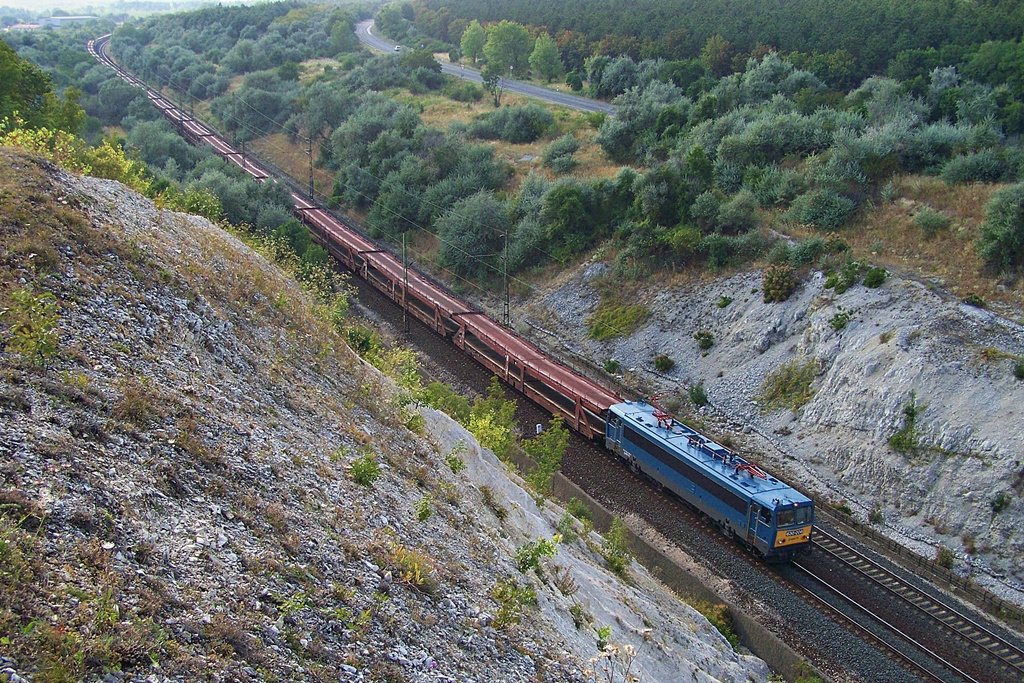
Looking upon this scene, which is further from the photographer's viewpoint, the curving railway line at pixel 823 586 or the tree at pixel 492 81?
the tree at pixel 492 81

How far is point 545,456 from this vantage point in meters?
22.6

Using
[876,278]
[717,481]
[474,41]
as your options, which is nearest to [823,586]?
[717,481]

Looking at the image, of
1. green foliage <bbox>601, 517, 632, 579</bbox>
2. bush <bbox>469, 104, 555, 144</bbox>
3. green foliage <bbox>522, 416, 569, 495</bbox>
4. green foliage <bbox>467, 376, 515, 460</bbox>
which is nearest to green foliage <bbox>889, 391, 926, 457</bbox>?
green foliage <bbox>601, 517, 632, 579</bbox>

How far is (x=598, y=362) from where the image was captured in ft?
115

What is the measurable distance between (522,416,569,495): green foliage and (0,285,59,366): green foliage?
1270 cm

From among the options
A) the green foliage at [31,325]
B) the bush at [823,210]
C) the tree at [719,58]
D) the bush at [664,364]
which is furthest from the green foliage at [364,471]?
the tree at [719,58]

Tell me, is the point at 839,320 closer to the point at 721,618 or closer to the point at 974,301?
the point at 974,301

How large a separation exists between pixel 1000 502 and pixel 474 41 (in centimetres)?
7537

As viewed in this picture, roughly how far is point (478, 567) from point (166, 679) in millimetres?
5719

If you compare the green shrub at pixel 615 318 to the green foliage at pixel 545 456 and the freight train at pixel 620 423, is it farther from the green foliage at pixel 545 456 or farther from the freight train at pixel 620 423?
the green foliage at pixel 545 456

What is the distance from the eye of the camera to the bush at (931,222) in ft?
104

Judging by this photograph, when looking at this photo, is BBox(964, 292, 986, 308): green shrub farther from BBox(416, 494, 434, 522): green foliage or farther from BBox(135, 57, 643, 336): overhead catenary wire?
BBox(416, 494, 434, 522): green foliage

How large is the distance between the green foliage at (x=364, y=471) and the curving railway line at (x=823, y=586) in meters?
12.2

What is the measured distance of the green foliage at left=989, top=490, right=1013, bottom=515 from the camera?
22.2 meters
